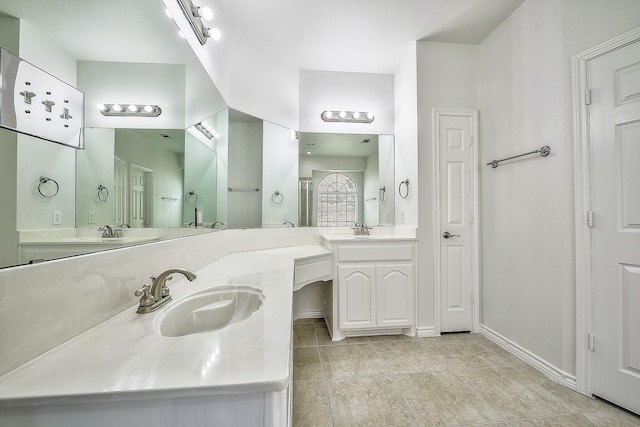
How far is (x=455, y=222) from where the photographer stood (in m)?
2.24

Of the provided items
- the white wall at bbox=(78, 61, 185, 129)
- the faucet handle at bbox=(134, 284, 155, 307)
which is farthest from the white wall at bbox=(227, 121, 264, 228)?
the faucet handle at bbox=(134, 284, 155, 307)

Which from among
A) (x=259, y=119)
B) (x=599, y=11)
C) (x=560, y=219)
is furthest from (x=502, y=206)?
(x=259, y=119)

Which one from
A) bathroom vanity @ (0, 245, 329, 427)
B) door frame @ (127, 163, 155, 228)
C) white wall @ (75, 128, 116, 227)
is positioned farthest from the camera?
door frame @ (127, 163, 155, 228)

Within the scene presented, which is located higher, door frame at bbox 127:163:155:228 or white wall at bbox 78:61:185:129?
white wall at bbox 78:61:185:129

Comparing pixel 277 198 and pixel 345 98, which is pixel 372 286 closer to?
pixel 277 198

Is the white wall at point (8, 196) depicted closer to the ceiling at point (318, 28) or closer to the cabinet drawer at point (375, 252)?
the ceiling at point (318, 28)

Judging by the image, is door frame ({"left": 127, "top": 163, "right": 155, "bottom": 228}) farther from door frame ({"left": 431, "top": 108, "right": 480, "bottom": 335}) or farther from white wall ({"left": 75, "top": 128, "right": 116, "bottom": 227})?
door frame ({"left": 431, "top": 108, "right": 480, "bottom": 335})

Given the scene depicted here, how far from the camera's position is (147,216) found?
1023 mm

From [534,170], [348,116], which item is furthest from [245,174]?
[534,170]

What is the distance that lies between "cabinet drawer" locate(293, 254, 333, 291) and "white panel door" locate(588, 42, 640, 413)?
1.68 m

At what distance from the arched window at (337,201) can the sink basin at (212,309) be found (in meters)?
1.51

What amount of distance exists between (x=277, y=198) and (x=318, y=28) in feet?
4.92

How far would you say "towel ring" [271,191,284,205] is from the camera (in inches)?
92.8

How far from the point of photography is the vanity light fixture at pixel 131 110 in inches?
29.7
